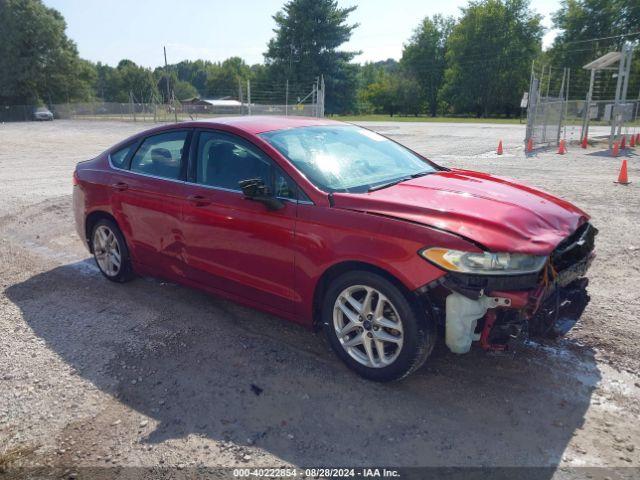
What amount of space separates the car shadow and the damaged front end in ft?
1.26

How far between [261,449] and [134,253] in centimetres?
276

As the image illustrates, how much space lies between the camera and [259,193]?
3.59 metres

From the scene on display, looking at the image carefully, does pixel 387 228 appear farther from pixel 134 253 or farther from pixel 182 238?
pixel 134 253

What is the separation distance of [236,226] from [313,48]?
5499 centimetres

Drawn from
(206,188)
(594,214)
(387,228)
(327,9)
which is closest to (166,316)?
(206,188)

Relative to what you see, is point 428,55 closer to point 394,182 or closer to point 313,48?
point 313,48

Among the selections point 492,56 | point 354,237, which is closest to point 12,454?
point 354,237

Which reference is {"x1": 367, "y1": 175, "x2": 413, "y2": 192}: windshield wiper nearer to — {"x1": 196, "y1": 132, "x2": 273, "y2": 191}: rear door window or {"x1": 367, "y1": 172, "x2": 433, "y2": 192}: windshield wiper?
{"x1": 367, "y1": 172, "x2": 433, "y2": 192}: windshield wiper

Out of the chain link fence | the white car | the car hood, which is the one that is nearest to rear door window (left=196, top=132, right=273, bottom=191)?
the car hood

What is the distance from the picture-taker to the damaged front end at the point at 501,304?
2.89 meters

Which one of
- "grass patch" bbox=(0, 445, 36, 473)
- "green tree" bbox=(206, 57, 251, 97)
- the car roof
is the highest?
"green tree" bbox=(206, 57, 251, 97)

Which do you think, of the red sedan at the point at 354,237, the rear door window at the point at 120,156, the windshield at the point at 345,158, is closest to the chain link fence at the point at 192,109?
the rear door window at the point at 120,156

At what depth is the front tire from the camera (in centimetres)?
308

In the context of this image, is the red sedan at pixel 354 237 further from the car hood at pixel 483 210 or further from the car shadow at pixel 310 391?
the car shadow at pixel 310 391
